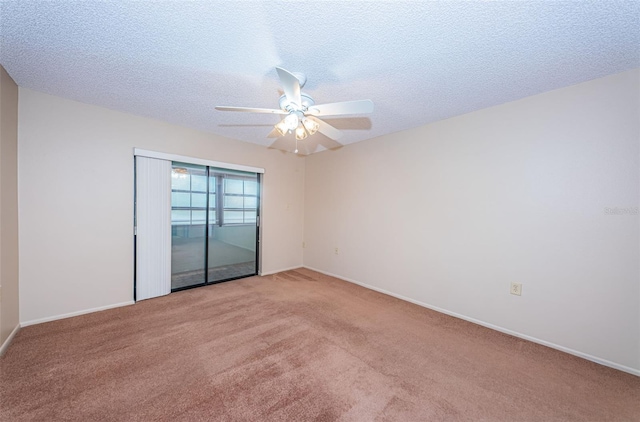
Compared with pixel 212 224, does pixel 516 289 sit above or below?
below

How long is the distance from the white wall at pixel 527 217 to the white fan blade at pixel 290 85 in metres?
2.08

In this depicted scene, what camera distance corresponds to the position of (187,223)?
3.67 metres

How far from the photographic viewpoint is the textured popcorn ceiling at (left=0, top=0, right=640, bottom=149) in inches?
54.6

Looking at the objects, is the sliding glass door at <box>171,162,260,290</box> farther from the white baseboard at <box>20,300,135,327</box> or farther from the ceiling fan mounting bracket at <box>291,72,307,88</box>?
the ceiling fan mounting bracket at <box>291,72,307,88</box>

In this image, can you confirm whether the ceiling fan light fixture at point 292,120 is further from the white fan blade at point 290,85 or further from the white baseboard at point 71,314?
the white baseboard at point 71,314

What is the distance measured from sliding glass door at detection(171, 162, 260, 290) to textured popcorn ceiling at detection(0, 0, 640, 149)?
1399mm

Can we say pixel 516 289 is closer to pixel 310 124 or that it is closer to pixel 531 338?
pixel 531 338

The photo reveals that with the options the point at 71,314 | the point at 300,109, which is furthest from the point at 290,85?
the point at 71,314

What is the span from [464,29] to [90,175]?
3886mm

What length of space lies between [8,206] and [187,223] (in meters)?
1.73

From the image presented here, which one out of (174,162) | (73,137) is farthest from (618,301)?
(73,137)

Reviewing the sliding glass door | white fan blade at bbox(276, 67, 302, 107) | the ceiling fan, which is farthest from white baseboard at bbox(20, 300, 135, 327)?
white fan blade at bbox(276, 67, 302, 107)

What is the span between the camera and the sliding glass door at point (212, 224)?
11.8 ft

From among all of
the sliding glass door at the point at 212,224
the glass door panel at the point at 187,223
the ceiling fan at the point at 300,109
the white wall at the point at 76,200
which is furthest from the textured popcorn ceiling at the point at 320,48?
the sliding glass door at the point at 212,224
